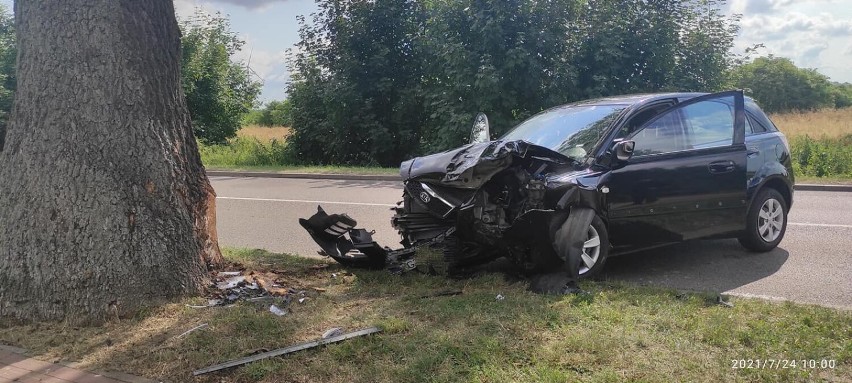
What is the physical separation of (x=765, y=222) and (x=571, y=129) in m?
2.23

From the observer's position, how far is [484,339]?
3924mm

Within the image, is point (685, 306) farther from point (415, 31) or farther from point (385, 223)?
point (415, 31)

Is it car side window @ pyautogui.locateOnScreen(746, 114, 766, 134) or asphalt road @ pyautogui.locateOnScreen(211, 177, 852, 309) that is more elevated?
car side window @ pyautogui.locateOnScreen(746, 114, 766, 134)

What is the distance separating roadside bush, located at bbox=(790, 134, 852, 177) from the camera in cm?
1594

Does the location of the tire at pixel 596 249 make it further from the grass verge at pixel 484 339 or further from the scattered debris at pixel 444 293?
the scattered debris at pixel 444 293

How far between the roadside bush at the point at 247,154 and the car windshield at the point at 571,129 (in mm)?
18849

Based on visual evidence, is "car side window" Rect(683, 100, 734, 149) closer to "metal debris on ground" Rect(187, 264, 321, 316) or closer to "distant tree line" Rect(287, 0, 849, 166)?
"metal debris on ground" Rect(187, 264, 321, 316)

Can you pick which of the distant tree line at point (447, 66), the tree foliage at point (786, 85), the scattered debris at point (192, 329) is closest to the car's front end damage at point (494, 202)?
the scattered debris at point (192, 329)

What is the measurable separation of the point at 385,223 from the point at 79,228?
5200 millimetres

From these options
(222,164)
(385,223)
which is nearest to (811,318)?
(385,223)

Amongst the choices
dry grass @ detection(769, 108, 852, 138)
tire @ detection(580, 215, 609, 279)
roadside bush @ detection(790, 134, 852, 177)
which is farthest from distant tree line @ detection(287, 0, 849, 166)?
tire @ detection(580, 215, 609, 279)

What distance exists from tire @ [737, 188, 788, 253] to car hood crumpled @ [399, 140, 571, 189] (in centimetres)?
223

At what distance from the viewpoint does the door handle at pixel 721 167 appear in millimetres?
6184

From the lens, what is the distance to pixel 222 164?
2492 centimetres
